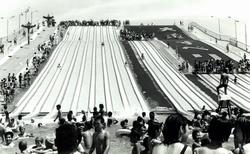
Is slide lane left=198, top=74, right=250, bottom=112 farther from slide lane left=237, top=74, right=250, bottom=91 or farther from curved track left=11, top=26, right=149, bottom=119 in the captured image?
curved track left=11, top=26, right=149, bottom=119

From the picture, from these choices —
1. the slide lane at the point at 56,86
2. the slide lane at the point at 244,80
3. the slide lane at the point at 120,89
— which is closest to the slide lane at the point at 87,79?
the slide lane at the point at 56,86

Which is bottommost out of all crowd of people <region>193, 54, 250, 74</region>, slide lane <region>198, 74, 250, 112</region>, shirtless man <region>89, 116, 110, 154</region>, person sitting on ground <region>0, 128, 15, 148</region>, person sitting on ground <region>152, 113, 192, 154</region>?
slide lane <region>198, 74, 250, 112</region>

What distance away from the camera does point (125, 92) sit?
3347 centimetres

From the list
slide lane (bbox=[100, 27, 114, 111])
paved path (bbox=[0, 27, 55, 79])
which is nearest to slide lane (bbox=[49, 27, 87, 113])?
slide lane (bbox=[100, 27, 114, 111])

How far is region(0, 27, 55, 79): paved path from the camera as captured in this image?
4248 centimetres

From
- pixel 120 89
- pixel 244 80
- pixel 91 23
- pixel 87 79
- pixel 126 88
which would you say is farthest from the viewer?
pixel 91 23

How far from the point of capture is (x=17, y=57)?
49.7m

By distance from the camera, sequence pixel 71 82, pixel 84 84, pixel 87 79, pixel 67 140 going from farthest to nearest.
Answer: pixel 87 79 < pixel 71 82 < pixel 84 84 < pixel 67 140

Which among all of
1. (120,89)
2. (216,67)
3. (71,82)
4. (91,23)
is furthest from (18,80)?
(91,23)

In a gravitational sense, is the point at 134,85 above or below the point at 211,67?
below

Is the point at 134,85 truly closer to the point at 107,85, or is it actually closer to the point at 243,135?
the point at 107,85

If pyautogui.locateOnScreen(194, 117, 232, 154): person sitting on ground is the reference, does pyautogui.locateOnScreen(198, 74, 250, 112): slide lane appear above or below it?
below

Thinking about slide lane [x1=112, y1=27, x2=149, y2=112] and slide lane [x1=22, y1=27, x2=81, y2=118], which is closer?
slide lane [x1=112, y1=27, x2=149, y2=112]

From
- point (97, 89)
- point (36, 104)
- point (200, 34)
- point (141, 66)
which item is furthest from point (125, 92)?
point (200, 34)
